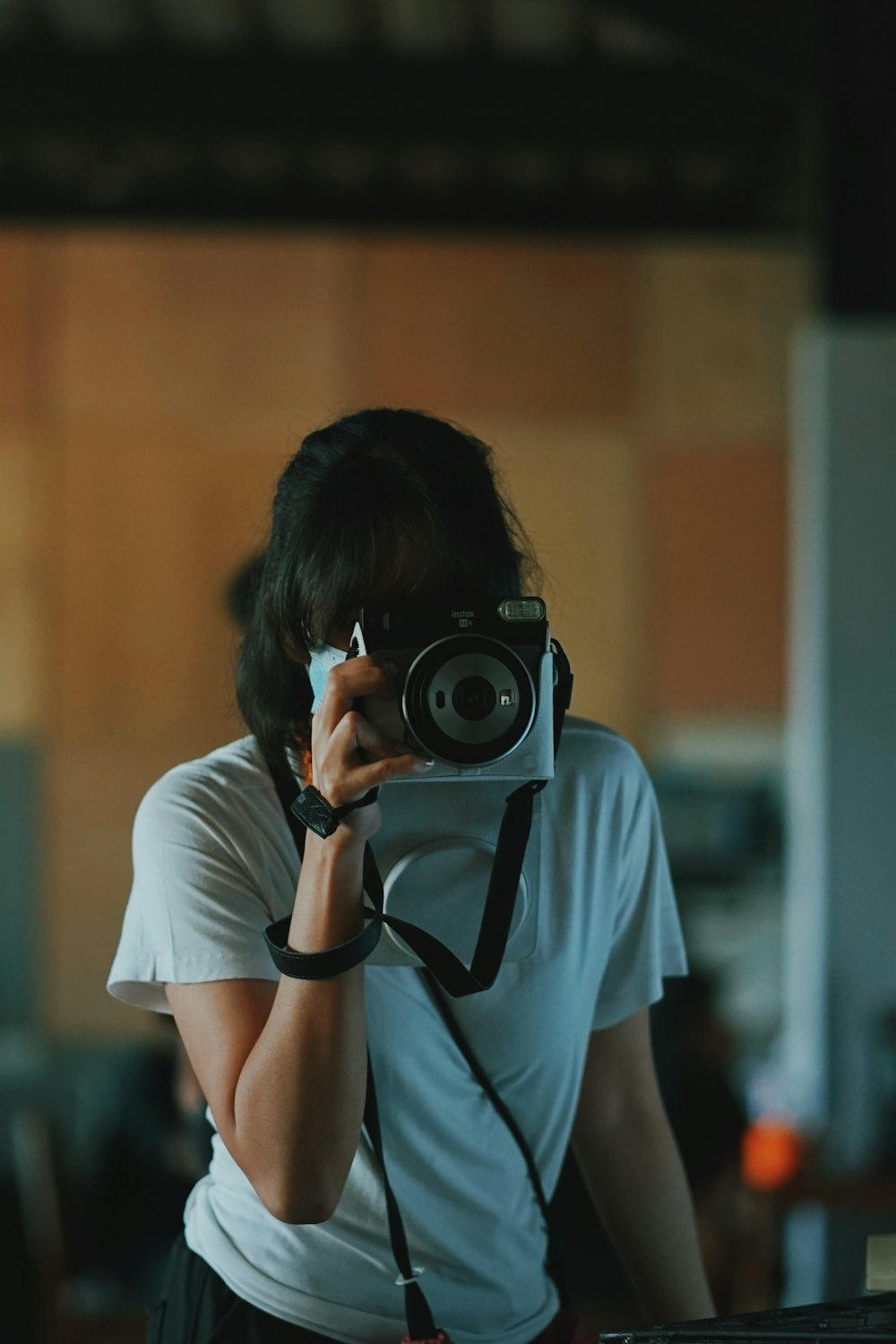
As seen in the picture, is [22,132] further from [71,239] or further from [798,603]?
[798,603]

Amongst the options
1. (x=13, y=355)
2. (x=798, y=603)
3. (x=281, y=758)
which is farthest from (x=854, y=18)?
(x=281, y=758)

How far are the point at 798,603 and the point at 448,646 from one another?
324 cm

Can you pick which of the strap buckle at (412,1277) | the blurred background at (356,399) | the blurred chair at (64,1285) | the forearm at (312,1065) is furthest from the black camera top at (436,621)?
the blurred background at (356,399)

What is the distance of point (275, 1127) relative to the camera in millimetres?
750

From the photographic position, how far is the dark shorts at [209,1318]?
0.84 meters

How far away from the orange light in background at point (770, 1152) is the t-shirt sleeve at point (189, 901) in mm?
1672

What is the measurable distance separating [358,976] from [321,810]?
0.28 feet

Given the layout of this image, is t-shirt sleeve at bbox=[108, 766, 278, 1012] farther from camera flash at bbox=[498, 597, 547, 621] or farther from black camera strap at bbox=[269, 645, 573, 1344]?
camera flash at bbox=[498, 597, 547, 621]

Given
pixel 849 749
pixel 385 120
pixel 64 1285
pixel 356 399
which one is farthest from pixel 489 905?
pixel 385 120

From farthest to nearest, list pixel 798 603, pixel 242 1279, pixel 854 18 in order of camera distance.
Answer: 1. pixel 798 603
2. pixel 854 18
3. pixel 242 1279

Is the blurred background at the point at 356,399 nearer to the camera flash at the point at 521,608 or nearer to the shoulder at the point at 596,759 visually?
the shoulder at the point at 596,759

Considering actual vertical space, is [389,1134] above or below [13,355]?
below

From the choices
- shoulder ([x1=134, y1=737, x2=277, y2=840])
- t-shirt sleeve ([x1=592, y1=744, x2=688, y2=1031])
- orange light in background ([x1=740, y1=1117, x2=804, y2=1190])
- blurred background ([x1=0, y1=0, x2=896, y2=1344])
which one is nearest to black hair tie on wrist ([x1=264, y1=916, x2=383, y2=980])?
shoulder ([x1=134, y1=737, x2=277, y2=840])

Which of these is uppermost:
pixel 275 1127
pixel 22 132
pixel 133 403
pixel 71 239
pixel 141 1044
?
pixel 22 132
